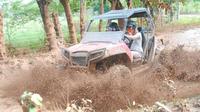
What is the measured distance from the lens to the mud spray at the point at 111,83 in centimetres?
857

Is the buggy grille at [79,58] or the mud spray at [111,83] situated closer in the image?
the mud spray at [111,83]

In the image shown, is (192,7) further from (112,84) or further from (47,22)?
(112,84)

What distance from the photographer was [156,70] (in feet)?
37.6

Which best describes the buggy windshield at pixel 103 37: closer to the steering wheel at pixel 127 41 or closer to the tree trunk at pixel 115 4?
the steering wheel at pixel 127 41

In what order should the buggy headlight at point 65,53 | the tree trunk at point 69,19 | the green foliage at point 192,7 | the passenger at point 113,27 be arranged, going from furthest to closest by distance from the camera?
the green foliage at point 192,7
the tree trunk at point 69,19
the passenger at point 113,27
the buggy headlight at point 65,53

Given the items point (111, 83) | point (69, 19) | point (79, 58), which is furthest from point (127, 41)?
point (69, 19)

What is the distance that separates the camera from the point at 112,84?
9.19 metres

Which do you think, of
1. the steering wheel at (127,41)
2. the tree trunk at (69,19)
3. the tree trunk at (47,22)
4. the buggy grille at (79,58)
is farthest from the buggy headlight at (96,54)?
the tree trunk at (69,19)

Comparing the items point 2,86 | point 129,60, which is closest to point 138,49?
point 129,60

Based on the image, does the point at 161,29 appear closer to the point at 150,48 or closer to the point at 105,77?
the point at 150,48

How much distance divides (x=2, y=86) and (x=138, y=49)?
3.47 metres

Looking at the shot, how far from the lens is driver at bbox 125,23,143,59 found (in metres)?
11.2

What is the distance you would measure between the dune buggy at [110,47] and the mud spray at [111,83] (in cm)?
30

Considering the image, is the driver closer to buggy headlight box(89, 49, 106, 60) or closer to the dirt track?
the dirt track
